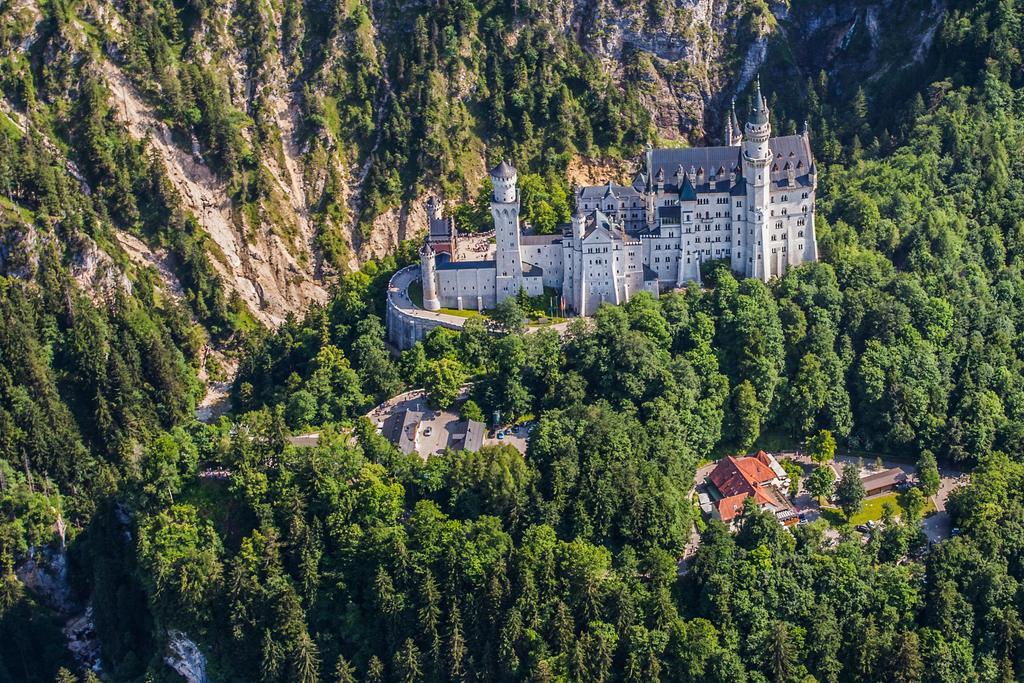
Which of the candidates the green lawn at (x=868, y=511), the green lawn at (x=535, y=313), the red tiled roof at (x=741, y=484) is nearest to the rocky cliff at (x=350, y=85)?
the green lawn at (x=535, y=313)

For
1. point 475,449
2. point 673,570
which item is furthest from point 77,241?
point 673,570

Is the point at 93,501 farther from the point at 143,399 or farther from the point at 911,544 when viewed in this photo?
the point at 911,544

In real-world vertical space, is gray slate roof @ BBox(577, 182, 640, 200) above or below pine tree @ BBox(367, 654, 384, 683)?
above

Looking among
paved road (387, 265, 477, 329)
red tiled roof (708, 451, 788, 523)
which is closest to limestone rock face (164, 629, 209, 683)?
paved road (387, 265, 477, 329)

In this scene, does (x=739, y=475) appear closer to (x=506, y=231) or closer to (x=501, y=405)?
(x=501, y=405)

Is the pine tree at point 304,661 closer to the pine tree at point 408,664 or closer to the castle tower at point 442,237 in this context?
the pine tree at point 408,664

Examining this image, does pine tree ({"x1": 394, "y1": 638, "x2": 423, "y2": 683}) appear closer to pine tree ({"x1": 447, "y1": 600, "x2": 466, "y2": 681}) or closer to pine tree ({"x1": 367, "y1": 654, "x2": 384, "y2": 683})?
pine tree ({"x1": 367, "y1": 654, "x2": 384, "y2": 683})

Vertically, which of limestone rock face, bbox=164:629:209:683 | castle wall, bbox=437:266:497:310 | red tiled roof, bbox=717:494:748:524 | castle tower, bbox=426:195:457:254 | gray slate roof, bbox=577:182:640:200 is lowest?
limestone rock face, bbox=164:629:209:683

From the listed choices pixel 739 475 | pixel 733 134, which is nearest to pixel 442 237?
pixel 733 134
